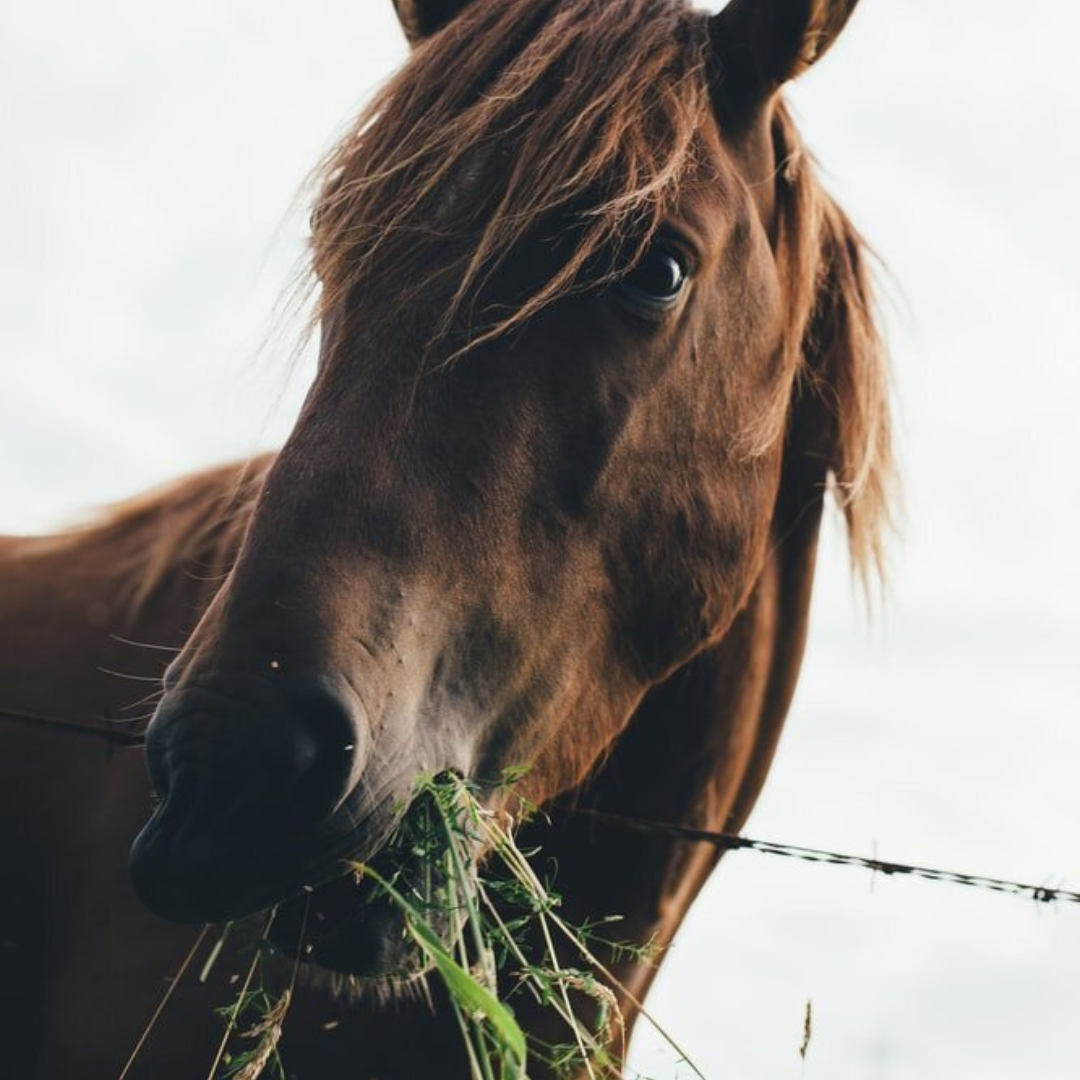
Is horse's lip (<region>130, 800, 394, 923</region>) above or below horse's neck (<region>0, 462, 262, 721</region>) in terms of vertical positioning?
below

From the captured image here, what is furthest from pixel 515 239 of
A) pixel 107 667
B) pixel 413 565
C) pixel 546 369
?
pixel 107 667

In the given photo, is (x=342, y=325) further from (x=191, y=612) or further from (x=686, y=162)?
(x=191, y=612)

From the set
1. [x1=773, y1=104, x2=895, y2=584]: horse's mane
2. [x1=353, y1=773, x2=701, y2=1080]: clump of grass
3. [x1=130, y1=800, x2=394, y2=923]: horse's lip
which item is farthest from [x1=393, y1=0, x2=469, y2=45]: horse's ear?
[x1=130, y1=800, x2=394, y2=923]: horse's lip

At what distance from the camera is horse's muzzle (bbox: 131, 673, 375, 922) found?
172cm

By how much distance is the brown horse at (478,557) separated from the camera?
1.87m

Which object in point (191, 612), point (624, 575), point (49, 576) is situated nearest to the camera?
point (624, 575)

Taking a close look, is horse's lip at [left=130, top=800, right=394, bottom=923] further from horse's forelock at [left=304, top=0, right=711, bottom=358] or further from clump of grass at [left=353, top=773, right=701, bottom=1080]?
horse's forelock at [left=304, top=0, right=711, bottom=358]

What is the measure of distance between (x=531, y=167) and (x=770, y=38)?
779 millimetres

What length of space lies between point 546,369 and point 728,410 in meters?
0.54

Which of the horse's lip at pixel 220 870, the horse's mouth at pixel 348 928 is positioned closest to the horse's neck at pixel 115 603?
the horse's mouth at pixel 348 928

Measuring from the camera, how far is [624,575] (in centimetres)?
247

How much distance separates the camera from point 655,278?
241 centimetres

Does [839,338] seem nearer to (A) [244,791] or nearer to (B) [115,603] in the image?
(B) [115,603]

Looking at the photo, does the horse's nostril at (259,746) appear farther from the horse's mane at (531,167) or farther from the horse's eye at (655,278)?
the horse's eye at (655,278)
